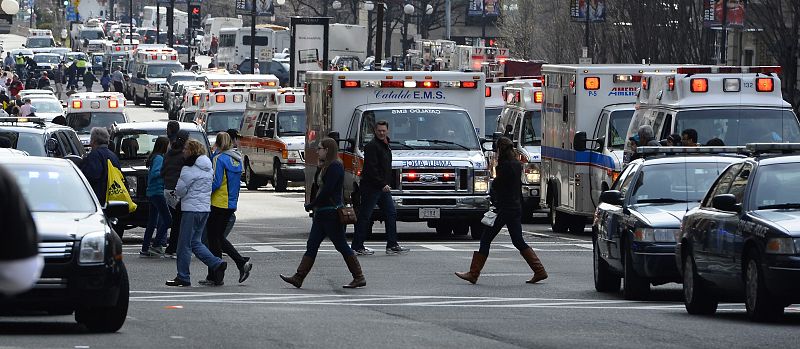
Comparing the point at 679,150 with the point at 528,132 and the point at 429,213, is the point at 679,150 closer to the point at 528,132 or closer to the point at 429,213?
the point at 429,213

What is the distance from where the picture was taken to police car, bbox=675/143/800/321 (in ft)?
41.7

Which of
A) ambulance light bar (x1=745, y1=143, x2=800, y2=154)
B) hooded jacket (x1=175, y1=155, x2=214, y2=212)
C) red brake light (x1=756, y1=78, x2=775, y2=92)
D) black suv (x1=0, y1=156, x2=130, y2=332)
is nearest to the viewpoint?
black suv (x1=0, y1=156, x2=130, y2=332)

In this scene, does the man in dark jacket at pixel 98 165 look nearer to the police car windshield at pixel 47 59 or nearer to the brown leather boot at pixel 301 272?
the brown leather boot at pixel 301 272

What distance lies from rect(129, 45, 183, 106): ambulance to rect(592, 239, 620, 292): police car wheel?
2584 inches

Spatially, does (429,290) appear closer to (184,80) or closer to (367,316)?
(367,316)

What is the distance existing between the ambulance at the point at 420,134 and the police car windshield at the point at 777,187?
10932 mm

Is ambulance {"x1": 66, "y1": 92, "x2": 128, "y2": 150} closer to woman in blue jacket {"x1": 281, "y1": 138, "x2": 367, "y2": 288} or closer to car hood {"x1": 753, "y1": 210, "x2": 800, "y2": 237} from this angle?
woman in blue jacket {"x1": 281, "y1": 138, "x2": 367, "y2": 288}

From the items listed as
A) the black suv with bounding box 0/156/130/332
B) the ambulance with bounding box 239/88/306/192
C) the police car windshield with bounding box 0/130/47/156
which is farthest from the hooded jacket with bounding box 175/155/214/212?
the ambulance with bounding box 239/88/306/192

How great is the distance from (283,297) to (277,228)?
11692mm

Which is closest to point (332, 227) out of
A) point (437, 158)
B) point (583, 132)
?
point (437, 158)

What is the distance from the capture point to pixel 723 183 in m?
14.5

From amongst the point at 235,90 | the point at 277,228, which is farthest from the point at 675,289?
the point at 235,90

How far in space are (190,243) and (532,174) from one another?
536 inches

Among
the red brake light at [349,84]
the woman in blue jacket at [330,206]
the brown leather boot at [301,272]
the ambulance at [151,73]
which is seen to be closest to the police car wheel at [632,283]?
the woman in blue jacket at [330,206]
